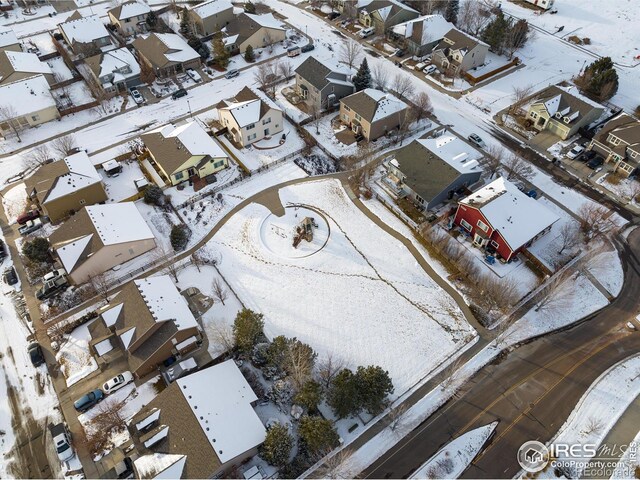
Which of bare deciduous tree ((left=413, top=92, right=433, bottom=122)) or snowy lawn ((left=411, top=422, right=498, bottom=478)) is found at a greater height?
bare deciduous tree ((left=413, top=92, right=433, bottom=122))

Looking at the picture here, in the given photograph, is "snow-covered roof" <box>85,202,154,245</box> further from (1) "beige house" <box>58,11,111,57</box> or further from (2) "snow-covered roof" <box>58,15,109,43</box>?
(2) "snow-covered roof" <box>58,15,109,43</box>

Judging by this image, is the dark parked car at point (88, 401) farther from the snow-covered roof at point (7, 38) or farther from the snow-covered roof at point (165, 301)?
the snow-covered roof at point (7, 38)

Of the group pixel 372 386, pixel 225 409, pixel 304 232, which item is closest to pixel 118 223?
pixel 304 232

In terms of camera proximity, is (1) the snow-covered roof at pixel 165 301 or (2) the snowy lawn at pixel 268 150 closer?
(1) the snow-covered roof at pixel 165 301

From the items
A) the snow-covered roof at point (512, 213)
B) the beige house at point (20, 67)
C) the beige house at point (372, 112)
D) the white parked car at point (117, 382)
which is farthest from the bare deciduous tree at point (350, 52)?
the white parked car at point (117, 382)

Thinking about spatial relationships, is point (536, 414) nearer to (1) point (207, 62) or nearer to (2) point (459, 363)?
(2) point (459, 363)

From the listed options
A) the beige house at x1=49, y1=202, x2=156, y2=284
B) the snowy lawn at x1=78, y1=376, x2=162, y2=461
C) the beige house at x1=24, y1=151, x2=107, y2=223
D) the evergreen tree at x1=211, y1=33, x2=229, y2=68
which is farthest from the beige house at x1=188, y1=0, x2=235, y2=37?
the snowy lawn at x1=78, y1=376, x2=162, y2=461
